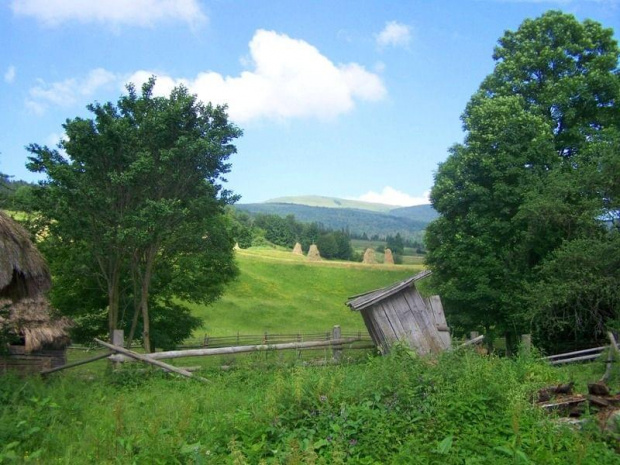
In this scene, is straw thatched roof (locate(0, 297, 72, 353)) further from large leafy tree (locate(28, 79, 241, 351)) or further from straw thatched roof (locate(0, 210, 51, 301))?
large leafy tree (locate(28, 79, 241, 351))

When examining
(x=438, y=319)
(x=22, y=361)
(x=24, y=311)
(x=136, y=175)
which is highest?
(x=136, y=175)

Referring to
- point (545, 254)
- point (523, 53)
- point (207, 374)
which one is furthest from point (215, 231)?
point (523, 53)

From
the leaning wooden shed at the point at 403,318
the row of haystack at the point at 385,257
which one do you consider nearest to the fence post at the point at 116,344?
the leaning wooden shed at the point at 403,318

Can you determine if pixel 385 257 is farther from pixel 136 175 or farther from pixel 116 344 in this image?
pixel 116 344

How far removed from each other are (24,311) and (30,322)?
35 cm

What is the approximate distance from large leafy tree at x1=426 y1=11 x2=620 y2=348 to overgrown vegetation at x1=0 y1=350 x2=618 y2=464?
41.0 feet

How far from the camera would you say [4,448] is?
22.1 ft

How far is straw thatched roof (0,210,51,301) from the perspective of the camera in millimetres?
10039

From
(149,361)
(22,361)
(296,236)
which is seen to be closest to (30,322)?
(22,361)

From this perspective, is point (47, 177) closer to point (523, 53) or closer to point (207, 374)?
point (207, 374)

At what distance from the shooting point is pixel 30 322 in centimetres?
1288

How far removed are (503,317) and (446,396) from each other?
15788mm

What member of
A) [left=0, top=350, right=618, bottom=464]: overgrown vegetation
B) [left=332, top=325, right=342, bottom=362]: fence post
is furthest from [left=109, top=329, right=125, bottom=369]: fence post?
[left=332, top=325, right=342, bottom=362]: fence post

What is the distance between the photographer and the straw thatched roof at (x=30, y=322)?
1244 cm
